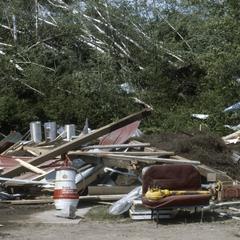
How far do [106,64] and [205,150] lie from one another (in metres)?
13.0

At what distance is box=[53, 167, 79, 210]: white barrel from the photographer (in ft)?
31.9

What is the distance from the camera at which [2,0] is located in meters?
29.3

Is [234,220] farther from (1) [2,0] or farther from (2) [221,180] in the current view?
(1) [2,0]

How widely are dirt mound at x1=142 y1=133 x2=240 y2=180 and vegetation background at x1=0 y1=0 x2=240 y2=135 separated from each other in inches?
280

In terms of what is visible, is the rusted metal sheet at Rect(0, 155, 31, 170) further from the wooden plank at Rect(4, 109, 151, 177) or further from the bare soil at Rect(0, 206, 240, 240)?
the bare soil at Rect(0, 206, 240, 240)

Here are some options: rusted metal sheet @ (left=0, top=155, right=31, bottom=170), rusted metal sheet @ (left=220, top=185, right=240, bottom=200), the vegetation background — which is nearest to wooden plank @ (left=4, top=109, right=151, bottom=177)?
rusted metal sheet @ (left=0, top=155, right=31, bottom=170)

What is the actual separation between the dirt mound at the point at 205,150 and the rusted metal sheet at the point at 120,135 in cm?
77

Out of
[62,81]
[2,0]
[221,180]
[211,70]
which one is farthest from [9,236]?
[2,0]

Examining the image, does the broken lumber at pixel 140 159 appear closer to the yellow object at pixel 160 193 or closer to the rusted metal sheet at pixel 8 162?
the yellow object at pixel 160 193

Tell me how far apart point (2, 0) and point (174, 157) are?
19716 millimetres

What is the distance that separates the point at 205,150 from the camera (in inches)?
525

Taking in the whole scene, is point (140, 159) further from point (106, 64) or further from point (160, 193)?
point (106, 64)

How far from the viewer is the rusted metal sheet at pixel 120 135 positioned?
13445 millimetres

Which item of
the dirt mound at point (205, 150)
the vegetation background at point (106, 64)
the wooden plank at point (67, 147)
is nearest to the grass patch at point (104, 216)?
the wooden plank at point (67, 147)
